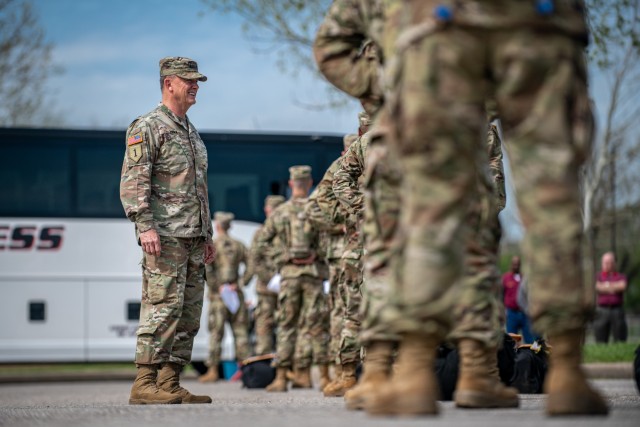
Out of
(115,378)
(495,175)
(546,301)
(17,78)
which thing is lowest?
(115,378)

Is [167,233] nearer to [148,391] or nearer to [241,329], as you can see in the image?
[148,391]

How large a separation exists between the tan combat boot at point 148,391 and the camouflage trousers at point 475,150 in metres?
3.53

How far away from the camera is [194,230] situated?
764cm

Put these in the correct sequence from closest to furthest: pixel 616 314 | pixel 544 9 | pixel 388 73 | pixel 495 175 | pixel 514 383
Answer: pixel 544 9 → pixel 388 73 → pixel 495 175 → pixel 514 383 → pixel 616 314

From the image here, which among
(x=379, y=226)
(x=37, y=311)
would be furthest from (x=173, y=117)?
(x=37, y=311)

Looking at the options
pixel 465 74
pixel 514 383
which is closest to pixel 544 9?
pixel 465 74

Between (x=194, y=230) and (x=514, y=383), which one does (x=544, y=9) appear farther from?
(x=514, y=383)

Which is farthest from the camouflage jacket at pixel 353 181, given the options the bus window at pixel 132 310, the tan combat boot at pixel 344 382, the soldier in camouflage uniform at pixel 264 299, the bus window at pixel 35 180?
the bus window at pixel 35 180

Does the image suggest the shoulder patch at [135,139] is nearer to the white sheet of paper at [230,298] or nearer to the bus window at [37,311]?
the white sheet of paper at [230,298]

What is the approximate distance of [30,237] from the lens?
1912 cm

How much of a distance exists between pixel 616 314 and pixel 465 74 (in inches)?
677

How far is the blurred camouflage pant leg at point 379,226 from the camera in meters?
4.71

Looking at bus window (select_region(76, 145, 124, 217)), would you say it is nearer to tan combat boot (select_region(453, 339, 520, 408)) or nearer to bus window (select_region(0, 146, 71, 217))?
bus window (select_region(0, 146, 71, 217))

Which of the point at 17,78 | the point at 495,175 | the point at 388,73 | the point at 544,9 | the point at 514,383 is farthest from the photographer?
the point at 17,78
